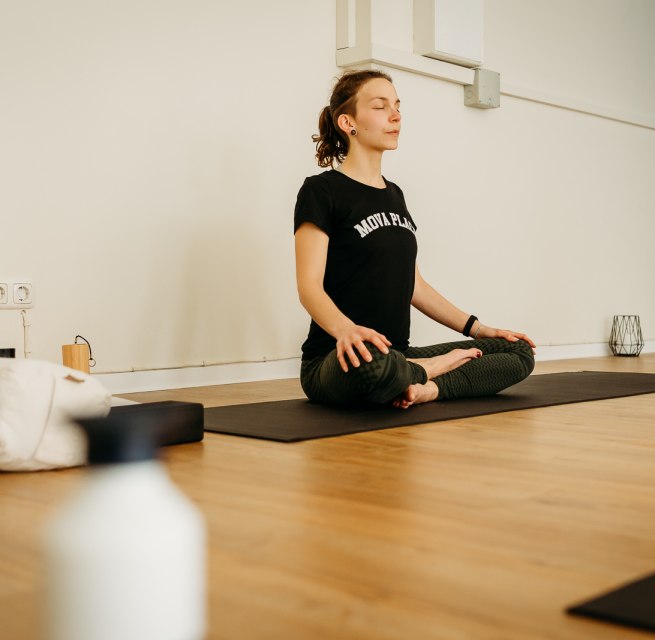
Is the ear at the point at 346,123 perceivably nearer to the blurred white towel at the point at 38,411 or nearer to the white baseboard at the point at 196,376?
the white baseboard at the point at 196,376

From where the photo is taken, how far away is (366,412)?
2523 mm

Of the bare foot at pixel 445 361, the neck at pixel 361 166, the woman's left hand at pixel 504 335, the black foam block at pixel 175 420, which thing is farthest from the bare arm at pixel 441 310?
the black foam block at pixel 175 420

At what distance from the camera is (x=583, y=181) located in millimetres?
5539

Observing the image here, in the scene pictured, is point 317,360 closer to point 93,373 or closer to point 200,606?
point 93,373

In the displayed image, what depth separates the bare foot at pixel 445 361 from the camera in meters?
2.71

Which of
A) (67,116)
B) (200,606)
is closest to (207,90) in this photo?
(67,116)

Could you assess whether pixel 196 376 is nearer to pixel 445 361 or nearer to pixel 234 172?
pixel 234 172

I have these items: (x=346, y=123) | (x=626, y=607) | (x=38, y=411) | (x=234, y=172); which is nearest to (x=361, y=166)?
(x=346, y=123)

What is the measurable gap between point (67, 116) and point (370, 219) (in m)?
1.20

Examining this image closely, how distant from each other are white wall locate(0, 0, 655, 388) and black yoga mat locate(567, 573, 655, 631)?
8.23 ft

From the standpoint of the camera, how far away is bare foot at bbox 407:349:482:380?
2709 millimetres

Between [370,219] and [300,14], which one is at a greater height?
[300,14]

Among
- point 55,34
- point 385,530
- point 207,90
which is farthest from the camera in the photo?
point 207,90

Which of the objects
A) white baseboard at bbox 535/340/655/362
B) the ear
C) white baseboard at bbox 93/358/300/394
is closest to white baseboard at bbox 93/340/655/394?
white baseboard at bbox 93/358/300/394
